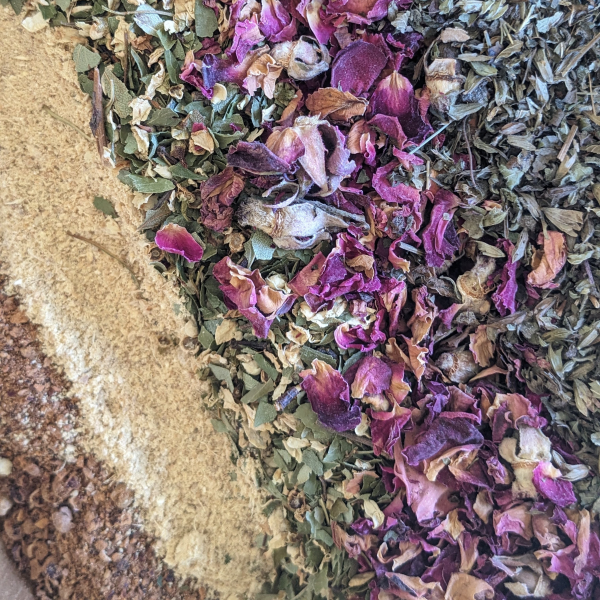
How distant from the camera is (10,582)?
0.97m

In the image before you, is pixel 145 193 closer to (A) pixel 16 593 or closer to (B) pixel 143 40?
(B) pixel 143 40

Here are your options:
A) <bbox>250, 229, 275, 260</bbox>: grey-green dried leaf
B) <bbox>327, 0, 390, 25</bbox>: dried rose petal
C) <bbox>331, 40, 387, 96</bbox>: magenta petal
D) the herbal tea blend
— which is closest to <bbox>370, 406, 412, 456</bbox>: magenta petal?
the herbal tea blend

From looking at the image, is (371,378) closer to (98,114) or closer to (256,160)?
(256,160)

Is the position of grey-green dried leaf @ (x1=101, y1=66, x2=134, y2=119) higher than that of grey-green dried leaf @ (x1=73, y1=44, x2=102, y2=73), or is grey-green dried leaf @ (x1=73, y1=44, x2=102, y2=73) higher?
grey-green dried leaf @ (x1=73, y1=44, x2=102, y2=73)

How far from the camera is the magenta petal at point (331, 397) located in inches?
36.4

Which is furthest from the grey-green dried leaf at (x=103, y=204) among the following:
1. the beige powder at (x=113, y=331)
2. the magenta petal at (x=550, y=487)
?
the magenta petal at (x=550, y=487)

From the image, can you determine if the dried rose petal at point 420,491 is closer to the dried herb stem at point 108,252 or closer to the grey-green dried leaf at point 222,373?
the grey-green dried leaf at point 222,373

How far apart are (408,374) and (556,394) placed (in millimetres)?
262

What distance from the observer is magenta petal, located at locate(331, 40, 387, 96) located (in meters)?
0.89

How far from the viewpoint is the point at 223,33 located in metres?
0.90

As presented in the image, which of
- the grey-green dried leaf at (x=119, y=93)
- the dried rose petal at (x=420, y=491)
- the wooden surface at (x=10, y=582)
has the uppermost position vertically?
the grey-green dried leaf at (x=119, y=93)

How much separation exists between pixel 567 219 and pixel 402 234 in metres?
0.29

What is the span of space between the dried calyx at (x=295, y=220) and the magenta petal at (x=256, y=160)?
0.06 metres

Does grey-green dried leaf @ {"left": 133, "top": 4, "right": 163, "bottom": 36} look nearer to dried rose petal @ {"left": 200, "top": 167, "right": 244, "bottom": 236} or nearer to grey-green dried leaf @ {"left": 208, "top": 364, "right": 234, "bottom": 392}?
dried rose petal @ {"left": 200, "top": 167, "right": 244, "bottom": 236}
